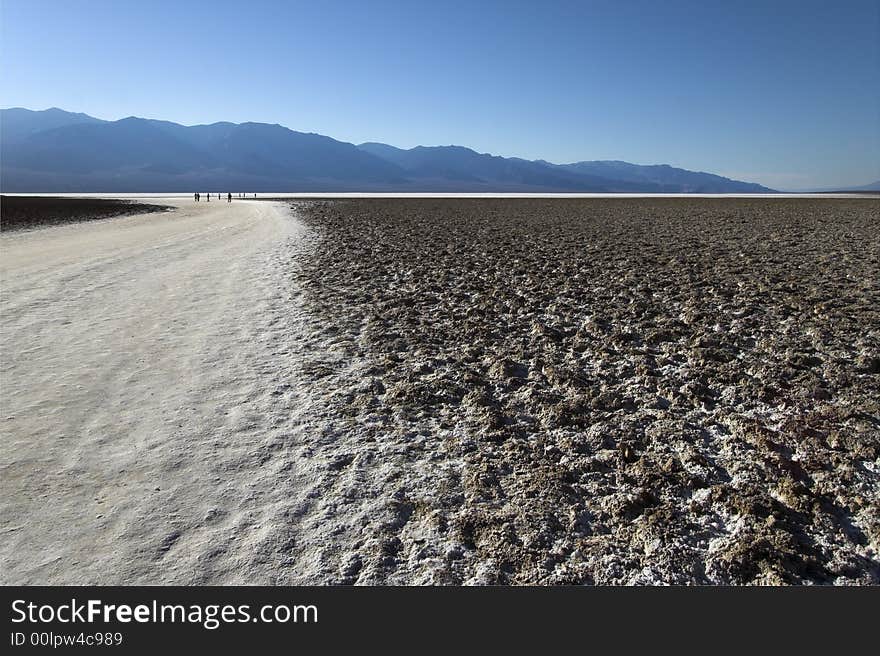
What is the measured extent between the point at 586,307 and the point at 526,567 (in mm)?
7056

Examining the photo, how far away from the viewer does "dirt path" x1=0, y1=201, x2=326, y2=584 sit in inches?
138

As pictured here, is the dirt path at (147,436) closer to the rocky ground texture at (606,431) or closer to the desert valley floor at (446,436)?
the desert valley floor at (446,436)

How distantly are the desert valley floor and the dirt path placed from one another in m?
0.03

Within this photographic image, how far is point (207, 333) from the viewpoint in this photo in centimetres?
861

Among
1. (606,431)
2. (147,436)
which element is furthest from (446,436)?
(147,436)

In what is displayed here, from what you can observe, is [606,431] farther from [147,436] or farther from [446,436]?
[147,436]

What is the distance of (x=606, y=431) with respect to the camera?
16.8 ft

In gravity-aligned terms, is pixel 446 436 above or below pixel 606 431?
below

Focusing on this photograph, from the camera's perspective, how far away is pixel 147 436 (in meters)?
5.12

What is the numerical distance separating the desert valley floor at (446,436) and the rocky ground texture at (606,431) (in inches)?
1.0

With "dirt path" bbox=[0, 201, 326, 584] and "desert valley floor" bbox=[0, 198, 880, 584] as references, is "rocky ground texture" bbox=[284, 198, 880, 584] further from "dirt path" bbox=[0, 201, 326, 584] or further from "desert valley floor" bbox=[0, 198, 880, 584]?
"dirt path" bbox=[0, 201, 326, 584]

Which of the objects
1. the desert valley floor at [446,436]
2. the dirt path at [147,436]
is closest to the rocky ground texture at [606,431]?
the desert valley floor at [446,436]

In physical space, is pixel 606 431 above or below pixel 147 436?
above

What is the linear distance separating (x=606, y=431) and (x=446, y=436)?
1497mm
